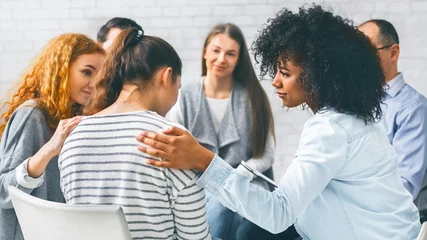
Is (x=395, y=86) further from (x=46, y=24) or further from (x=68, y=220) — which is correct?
(x=46, y=24)

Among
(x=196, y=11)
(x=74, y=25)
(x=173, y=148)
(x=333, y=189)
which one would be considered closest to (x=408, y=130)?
(x=333, y=189)

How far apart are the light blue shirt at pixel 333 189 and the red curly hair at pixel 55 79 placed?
2.66ft

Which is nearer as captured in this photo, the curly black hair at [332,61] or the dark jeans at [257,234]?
the curly black hair at [332,61]

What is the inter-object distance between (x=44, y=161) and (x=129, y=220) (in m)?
0.52

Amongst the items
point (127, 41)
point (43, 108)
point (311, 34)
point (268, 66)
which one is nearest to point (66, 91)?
point (43, 108)

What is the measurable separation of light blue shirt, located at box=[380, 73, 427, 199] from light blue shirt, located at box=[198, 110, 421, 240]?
3.74 ft

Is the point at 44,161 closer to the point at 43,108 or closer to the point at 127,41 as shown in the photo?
the point at 43,108

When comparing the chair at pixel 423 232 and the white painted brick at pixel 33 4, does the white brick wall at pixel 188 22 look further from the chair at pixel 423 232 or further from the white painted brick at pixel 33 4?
the chair at pixel 423 232

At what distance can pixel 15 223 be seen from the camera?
237 cm

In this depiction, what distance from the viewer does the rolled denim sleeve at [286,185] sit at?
179 cm

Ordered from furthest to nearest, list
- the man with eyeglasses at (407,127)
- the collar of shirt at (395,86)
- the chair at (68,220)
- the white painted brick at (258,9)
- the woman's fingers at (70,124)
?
the white painted brick at (258,9) → the collar of shirt at (395,86) → the man with eyeglasses at (407,127) → the woman's fingers at (70,124) → the chair at (68,220)

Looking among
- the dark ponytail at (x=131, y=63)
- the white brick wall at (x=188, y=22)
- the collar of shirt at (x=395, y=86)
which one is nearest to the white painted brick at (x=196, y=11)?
the white brick wall at (x=188, y=22)

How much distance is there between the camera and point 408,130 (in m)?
3.17

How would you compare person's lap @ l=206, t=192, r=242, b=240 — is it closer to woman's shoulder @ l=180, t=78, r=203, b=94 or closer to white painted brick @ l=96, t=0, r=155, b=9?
woman's shoulder @ l=180, t=78, r=203, b=94
